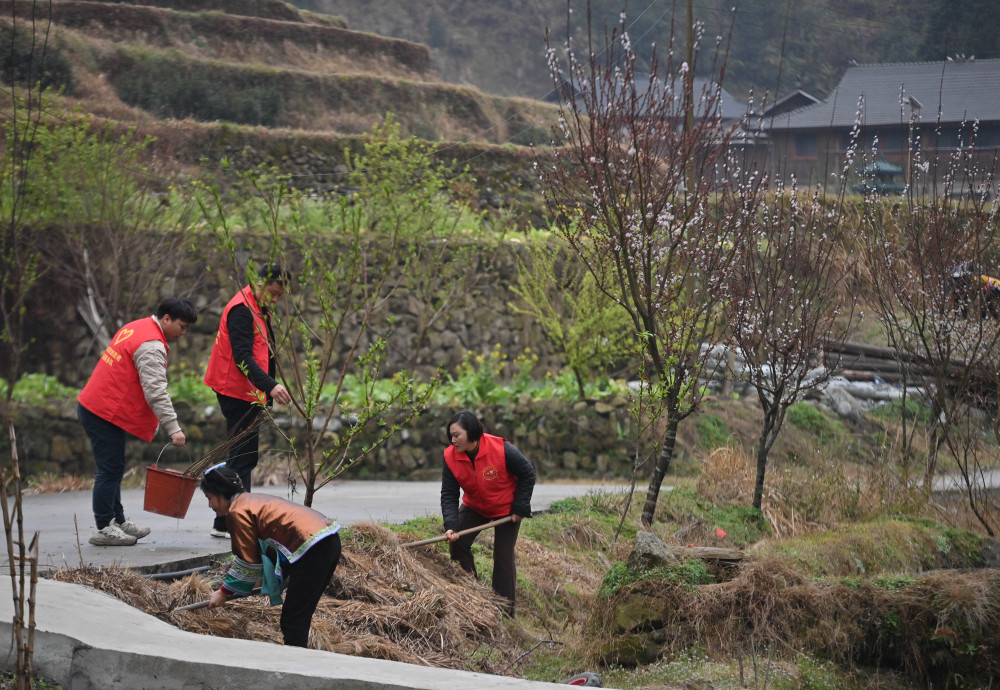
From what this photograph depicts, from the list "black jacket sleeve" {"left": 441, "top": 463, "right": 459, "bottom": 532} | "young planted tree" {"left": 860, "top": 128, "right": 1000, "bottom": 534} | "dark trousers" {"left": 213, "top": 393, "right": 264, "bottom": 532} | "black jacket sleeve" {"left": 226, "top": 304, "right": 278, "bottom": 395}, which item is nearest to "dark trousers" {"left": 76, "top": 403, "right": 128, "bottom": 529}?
"dark trousers" {"left": 213, "top": 393, "right": 264, "bottom": 532}

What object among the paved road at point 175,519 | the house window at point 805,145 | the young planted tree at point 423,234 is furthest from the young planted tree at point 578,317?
the house window at point 805,145

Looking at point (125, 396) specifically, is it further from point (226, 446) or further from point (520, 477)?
point (520, 477)

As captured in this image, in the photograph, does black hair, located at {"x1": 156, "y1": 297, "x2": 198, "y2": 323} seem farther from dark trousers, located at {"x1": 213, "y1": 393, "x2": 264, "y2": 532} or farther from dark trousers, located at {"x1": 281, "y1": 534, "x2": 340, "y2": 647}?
dark trousers, located at {"x1": 281, "y1": 534, "x2": 340, "y2": 647}

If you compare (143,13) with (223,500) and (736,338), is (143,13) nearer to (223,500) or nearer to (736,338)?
(736,338)

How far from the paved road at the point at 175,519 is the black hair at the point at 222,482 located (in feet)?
4.03

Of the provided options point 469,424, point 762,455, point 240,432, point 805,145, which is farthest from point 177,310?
point 805,145

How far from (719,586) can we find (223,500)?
3.31 metres

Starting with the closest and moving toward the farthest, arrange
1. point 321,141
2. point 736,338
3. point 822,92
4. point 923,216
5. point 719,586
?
point 719,586
point 736,338
point 923,216
point 321,141
point 822,92

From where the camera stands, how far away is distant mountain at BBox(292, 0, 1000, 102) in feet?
152

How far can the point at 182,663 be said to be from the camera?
3.97m

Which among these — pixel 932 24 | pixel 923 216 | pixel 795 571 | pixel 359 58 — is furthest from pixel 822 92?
pixel 795 571

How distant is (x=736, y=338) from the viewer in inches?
360

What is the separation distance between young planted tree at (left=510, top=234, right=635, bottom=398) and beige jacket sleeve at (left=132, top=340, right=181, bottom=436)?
8.96m

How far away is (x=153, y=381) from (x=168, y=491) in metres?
0.97
